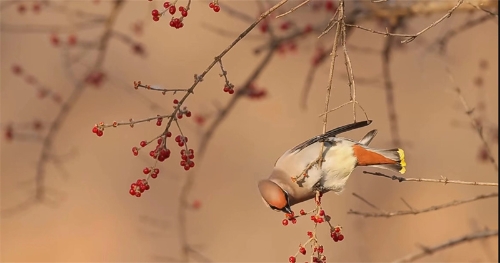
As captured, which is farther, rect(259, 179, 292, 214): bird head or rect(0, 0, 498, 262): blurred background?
rect(0, 0, 498, 262): blurred background

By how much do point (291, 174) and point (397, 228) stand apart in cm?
311

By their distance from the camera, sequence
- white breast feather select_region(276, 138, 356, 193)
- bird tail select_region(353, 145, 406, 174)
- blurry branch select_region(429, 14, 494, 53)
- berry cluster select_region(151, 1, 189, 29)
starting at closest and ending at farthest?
berry cluster select_region(151, 1, 189, 29) → white breast feather select_region(276, 138, 356, 193) → bird tail select_region(353, 145, 406, 174) → blurry branch select_region(429, 14, 494, 53)

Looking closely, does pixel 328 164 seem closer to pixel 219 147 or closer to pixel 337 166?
Answer: pixel 337 166

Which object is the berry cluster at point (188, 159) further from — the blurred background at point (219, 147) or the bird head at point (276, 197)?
the blurred background at point (219, 147)

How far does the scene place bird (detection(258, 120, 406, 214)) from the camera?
57.3 inches

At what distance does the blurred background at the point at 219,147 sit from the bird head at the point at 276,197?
2584 mm

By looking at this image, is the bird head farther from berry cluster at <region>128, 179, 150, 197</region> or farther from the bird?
berry cluster at <region>128, 179, 150, 197</region>

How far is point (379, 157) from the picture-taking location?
1.59 m

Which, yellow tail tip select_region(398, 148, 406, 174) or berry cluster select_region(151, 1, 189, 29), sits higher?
berry cluster select_region(151, 1, 189, 29)

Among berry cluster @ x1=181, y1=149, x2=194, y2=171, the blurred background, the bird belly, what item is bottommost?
berry cluster @ x1=181, y1=149, x2=194, y2=171

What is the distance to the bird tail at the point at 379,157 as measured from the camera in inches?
61.7

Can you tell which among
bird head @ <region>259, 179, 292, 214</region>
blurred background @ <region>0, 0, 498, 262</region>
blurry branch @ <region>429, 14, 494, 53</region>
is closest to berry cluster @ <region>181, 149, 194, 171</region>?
bird head @ <region>259, 179, 292, 214</region>

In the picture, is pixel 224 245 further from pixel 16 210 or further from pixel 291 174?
pixel 291 174

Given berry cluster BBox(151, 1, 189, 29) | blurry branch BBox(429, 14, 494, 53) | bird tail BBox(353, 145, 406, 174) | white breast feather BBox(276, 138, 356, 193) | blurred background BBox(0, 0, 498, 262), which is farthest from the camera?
blurred background BBox(0, 0, 498, 262)
